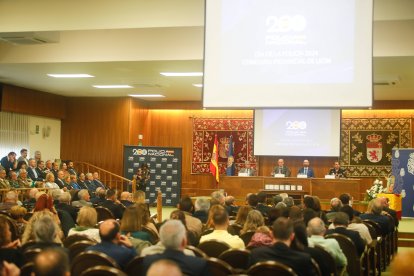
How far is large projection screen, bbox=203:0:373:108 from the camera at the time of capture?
8.73m

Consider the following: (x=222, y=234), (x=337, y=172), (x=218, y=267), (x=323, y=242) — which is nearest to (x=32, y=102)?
(x=337, y=172)

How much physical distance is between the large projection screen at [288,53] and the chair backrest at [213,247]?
413 cm

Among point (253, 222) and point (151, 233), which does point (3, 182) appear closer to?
point (151, 233)

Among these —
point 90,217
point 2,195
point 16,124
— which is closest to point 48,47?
point 2,195

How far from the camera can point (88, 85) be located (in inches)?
696

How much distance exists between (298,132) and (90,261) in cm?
1286

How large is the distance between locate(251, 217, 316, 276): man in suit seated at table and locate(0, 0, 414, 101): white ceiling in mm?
6919

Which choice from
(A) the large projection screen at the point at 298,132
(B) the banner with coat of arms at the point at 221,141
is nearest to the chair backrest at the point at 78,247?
(A) the large projection screen at the point at 298,132

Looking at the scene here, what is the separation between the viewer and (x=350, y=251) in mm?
6020

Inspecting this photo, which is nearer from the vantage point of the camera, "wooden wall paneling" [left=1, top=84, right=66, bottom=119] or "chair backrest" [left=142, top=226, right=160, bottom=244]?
"chair backrest" [left=142, top=226, right=160, bottom=244]

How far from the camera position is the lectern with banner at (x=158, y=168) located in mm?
18703

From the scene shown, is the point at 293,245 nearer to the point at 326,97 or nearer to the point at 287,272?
the point at 287,272

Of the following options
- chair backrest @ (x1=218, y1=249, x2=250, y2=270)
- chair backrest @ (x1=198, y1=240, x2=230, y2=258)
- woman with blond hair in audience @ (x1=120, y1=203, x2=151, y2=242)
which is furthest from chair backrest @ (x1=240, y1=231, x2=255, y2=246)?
chair backrest @ (x1=218, y1=249, x2=250, y2=270)

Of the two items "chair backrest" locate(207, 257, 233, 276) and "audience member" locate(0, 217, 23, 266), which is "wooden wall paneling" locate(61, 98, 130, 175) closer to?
"audience member" locate(0, 217, 23, 266)
